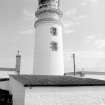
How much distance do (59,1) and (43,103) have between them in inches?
468

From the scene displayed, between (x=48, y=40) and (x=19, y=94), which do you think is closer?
(x=19, y=94)

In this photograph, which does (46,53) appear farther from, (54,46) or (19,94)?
(19,94)

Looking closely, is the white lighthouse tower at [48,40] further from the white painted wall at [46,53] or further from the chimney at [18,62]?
the chimney at [18,62]

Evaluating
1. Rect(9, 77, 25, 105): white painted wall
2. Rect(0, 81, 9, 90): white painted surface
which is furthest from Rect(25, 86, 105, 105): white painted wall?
Rect(0, 81, 9, 90): white painted surface

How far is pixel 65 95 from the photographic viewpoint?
815cm

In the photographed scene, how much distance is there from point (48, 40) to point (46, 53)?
1.25 m

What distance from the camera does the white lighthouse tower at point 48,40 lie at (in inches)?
568

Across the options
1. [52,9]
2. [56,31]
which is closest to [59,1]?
[52,9]

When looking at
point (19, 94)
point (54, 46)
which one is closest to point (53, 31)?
point (54, 46)

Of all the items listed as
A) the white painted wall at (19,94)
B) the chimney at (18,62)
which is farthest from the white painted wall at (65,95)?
the chimney at (18,62)

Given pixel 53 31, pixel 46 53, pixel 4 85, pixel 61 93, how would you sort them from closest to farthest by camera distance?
1. pixel 61 93
2. pixel 46 53
3. pixel 53 31
4. pixel 4 85

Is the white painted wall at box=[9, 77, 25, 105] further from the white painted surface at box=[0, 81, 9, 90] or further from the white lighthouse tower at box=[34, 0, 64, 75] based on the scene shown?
the white painted surface at box=[0, 81, 9, 90]

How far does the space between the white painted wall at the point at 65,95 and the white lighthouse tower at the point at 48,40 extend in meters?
6.13

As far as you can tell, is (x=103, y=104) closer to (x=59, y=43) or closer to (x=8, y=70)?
(x=59, y=43)
